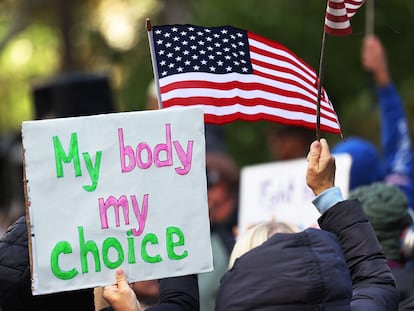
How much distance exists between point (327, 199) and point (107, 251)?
2.40 ft

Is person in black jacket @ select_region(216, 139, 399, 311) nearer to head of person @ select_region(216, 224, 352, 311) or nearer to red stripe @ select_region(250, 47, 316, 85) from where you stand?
head of person @ select_region(216, 224, 352, 311)

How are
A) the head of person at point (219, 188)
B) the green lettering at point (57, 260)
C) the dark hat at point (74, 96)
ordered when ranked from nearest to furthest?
the green lettering at point (57, 260) < the head of person at point (219, 188) < the dark hat at point (74, 96)

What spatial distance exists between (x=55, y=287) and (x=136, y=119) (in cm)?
56

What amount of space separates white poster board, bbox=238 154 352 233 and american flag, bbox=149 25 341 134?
5.24 feet

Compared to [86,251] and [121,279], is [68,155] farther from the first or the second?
[121,279]

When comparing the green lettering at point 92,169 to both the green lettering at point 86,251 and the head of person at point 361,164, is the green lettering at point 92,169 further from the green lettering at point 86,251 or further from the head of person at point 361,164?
the head of person at point 361,164

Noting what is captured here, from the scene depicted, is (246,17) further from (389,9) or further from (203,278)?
(203,278)

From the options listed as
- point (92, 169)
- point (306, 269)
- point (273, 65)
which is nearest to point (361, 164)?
point (273, 65)

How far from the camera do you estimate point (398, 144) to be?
20.6 ft

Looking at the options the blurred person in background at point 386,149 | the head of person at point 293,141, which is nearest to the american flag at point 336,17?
the blurred person in background at point 386,149

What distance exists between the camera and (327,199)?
11.0 feet

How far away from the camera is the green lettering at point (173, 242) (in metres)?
3.21

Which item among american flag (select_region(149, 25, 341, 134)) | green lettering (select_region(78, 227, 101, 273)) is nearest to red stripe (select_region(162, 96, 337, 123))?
american flag (select_region(149, 25, 341, 134))

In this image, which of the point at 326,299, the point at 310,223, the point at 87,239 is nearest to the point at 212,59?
the point at 87,239
